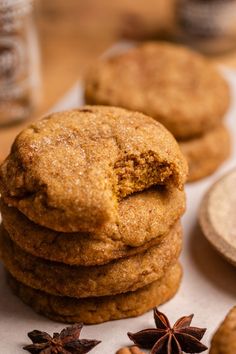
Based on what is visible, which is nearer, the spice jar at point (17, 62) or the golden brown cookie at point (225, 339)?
the golden brown cookie at point (225, 339)

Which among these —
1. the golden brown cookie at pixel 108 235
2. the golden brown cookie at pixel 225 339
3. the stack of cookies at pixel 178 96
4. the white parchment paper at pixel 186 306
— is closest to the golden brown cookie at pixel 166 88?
the stack of cookies at pixel 178 96

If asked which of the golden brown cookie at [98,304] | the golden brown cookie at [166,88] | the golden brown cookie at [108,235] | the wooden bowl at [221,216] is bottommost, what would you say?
the golden brown cookie at [98,304]

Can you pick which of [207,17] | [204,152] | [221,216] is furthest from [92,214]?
[207,17]

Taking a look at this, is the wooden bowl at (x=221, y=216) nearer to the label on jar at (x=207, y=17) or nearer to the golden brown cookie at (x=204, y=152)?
the golden brown cookie at (x=204, y=152)

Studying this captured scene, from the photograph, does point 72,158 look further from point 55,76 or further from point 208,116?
point 55,76

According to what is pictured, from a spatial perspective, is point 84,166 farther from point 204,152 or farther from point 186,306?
point 204,152

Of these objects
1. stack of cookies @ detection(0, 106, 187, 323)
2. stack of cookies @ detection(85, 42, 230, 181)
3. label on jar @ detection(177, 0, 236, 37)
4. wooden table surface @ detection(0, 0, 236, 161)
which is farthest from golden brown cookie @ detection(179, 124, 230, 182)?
label on jar @ detection(177, 0, 236, 37)

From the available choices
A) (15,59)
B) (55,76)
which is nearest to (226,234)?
(15,59)

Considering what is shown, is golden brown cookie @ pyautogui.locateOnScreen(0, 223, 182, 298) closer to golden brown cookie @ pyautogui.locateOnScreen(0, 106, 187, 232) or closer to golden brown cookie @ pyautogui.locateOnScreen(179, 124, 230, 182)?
golden brown cookie @ pyautogui.locateOnScreen(0, 106, 187, 232)
